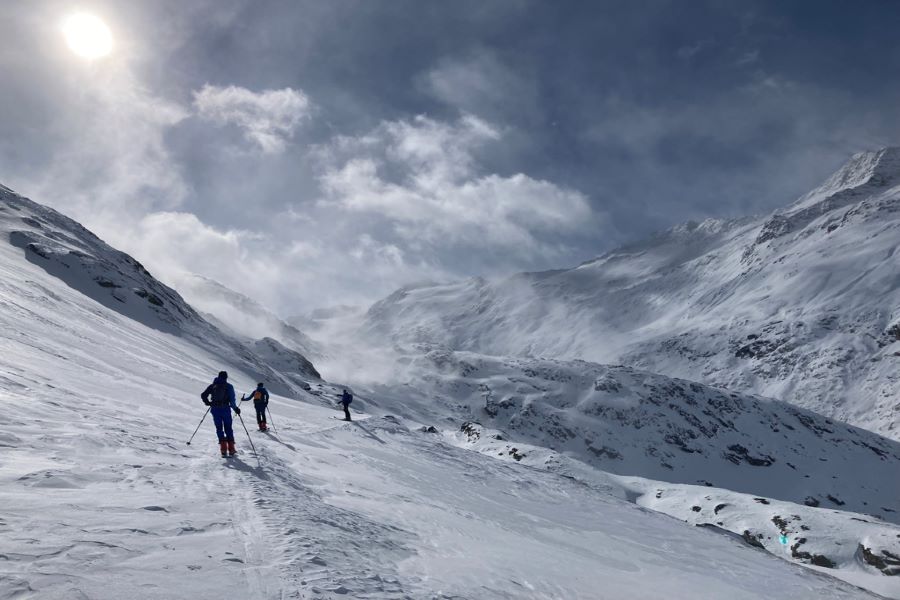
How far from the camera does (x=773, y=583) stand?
1487 centimetres

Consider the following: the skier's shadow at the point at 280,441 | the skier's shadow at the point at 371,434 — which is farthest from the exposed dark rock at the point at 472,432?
the skier's shadow at the point at 280,441

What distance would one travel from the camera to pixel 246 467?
12742 millimetres

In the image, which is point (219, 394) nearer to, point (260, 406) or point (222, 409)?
point (222, 409)

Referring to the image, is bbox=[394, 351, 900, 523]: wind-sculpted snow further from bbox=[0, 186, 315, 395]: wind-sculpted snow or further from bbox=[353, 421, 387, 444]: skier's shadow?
bbox=[353, 421, 387, 444]: skier's shadow

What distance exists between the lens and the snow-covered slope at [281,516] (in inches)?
242

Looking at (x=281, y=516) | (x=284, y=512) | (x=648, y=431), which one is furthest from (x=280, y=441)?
(x=648, y=431)

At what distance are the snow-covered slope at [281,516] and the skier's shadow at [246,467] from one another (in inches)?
4.7

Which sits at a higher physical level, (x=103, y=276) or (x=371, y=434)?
(x=103, y=276)

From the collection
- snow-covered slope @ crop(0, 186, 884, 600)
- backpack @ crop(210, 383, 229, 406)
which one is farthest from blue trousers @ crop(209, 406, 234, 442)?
snow-covered slope @ crop(0, 186, 884, 600)

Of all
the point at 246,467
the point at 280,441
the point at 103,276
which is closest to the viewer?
the point at 246,467

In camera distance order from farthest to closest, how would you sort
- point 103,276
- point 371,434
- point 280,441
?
point 103,276 < point 371,434 < point 280,441

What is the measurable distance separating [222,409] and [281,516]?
6769mm

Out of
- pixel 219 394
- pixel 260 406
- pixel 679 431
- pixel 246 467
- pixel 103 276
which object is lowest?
pixel 246 467

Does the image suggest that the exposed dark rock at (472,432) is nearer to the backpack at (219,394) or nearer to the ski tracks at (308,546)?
the backpack at (219,394)
